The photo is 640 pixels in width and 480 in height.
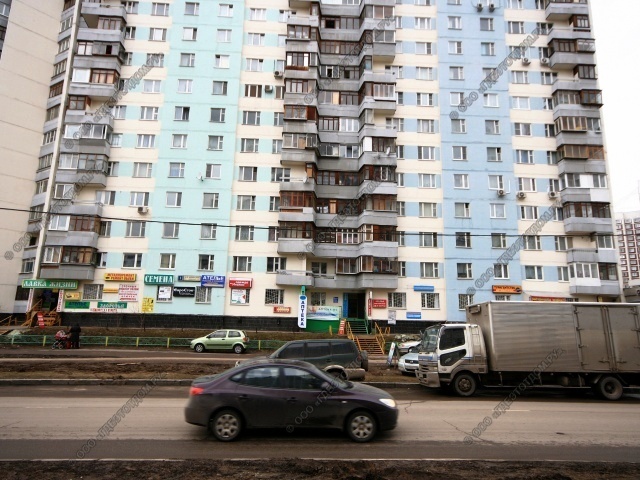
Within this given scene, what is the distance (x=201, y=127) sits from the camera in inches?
1553

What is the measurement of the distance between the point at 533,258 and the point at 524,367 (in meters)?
27.9

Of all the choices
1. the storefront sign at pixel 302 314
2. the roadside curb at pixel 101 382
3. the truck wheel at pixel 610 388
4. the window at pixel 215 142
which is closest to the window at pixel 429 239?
the storefront sign at pixel 302 314

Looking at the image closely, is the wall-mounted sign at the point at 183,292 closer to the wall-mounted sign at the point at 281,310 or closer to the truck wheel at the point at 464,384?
the wall-mounted sign at the point at 281,310

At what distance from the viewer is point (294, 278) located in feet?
120

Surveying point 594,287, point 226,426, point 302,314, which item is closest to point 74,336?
point 302,314

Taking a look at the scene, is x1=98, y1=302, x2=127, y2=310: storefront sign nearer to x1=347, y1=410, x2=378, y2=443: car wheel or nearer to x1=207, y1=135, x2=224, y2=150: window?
x1=207, y1=135, x2=224, y2=150: window

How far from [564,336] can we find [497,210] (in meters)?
27.4

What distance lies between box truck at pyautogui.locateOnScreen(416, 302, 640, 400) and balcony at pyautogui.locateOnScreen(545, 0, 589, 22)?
131 feet

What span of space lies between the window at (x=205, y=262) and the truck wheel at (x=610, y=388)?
3013 centimetres

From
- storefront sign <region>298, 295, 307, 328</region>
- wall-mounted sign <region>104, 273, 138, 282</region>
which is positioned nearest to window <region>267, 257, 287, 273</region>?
storefront sign <region>298, 295, 307, 328</region>

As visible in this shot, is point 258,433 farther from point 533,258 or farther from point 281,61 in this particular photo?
point 281,61

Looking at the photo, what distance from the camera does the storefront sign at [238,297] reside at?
120 feet

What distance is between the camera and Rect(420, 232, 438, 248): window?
3850cm

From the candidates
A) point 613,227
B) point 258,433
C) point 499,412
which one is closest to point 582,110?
point 613,227
